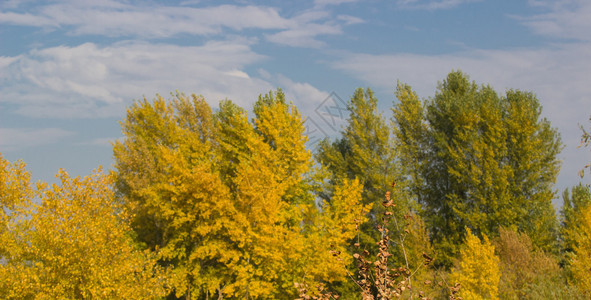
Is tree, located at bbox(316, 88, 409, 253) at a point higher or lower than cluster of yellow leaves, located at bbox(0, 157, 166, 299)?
higher

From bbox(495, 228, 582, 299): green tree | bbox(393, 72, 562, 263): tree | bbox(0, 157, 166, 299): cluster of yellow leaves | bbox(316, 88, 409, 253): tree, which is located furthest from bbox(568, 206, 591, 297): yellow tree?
bbox(0, 157, 166, 299): cluster of yellow leaves

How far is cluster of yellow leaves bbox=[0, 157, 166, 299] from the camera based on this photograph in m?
16.0

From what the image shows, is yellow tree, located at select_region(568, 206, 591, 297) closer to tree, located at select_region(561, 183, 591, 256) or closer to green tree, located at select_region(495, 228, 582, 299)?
green tree, located at select_region(495, 228, 582, 299)

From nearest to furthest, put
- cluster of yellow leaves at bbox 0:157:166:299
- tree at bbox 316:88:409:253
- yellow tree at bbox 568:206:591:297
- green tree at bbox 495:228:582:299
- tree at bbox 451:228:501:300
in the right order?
cluster of yellow leaves at bbox 0:157:166:299 < tree at bbox 451:228:501:300 < yellow tree at bbox 568:206:591:297 < green tree at bbox 495:228:582:299 < tree at bbox 316:88:409:253

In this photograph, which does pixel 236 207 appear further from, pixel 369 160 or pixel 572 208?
pixel 572 208

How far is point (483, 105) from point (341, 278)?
54.4 ft

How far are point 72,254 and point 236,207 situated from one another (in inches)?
391

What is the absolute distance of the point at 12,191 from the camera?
70.4 feet

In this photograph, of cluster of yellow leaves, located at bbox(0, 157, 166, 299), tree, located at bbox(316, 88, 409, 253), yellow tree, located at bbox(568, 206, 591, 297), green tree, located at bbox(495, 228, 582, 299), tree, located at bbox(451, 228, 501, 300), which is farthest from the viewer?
tree, located at bbox(316, 88, 409, 253)

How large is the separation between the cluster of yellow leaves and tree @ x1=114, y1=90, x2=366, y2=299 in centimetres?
597

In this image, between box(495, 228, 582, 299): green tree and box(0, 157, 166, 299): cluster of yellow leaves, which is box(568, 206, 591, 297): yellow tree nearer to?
box(495, 228, 582, 299): green tree

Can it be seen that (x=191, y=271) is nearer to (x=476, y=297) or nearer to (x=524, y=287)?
(x=476, y=297)

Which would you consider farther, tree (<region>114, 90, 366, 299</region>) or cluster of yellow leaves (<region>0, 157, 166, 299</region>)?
tree (<region>114, 90, 366, 299</region>)

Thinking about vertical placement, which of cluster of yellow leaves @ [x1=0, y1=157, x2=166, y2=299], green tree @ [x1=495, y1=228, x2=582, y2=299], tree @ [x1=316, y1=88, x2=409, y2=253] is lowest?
green tree @ [x1=495, y1=228, x2=582, y2=299]
